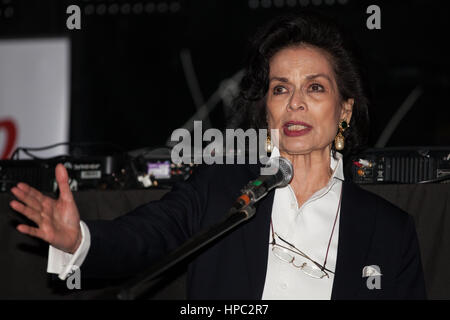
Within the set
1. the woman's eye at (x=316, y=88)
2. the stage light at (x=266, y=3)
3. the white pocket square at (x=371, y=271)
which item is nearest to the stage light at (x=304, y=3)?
the stage light at (x=266, y=3)

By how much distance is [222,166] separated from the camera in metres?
1.76

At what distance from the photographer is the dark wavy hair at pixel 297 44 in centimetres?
183

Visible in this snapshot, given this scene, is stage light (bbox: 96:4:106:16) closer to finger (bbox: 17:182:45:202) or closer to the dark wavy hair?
the dark wavy hair

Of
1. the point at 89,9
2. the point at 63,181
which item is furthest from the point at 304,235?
the point at 89,9

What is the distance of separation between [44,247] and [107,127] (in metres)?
2.95

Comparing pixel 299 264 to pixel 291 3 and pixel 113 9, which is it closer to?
pixel 291 3

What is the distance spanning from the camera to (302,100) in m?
1.70

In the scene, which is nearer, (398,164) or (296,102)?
(296,102)

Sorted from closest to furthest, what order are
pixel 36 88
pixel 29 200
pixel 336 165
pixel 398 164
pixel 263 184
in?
1. pixel 29 200
2. pixel 263 184
3. pixel 336 165
4. pixel 398 164
5. pixel 36 88

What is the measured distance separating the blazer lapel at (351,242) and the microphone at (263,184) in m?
0.37

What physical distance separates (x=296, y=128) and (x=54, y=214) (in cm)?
87

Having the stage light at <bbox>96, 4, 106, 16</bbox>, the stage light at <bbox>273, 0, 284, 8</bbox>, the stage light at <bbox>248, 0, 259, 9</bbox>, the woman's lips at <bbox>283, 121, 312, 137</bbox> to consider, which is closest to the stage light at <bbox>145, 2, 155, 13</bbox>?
the stage light at <bbox>96, 4, 106, 16</bbox>

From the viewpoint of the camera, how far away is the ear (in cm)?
190

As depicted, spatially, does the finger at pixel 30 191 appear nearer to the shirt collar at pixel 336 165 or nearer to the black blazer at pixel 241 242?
the black blazer at pixel 241 242
